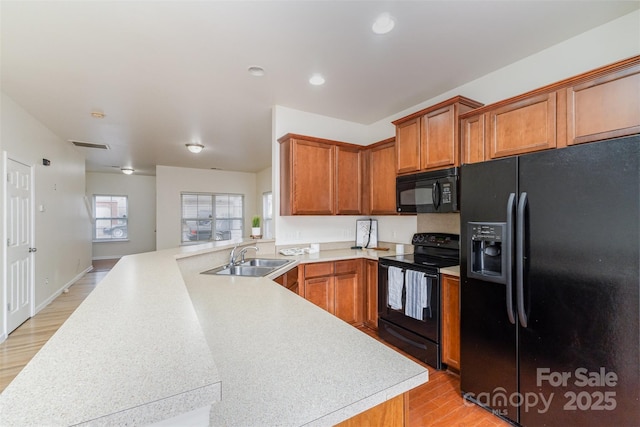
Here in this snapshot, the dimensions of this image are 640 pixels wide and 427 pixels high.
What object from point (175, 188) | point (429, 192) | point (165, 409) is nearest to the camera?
point (165, 409)

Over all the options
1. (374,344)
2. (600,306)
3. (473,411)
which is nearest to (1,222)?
(374,344)

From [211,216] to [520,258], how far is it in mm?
7527

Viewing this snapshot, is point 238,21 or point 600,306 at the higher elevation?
point 238,21

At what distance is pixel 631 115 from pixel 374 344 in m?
1.90

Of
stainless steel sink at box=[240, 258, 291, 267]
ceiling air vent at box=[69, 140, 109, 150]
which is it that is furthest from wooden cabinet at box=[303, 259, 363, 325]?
ceiling air vent at box=[69, 140, 109, 150]

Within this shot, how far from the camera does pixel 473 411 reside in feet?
6.38

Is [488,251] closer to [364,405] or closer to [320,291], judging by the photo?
[364,405]

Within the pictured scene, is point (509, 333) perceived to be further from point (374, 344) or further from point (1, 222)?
point (1, 222)

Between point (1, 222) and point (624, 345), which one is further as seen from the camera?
point (1, 222)

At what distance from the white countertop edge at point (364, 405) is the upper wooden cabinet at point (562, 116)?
1840 millimetres

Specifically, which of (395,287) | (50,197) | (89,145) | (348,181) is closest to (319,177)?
(348,181)

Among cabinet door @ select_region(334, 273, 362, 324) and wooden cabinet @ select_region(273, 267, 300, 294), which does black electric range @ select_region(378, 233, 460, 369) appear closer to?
cabinet door @ select_region(334, 273, 362, 324)

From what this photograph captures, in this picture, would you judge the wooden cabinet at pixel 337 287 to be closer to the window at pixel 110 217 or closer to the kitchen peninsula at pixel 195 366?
the kitchen peninsula at pixel 195 366

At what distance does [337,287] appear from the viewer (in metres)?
3.15
